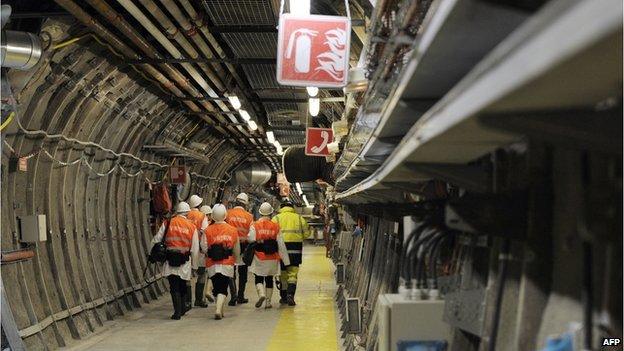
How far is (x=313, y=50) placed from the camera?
7012mm

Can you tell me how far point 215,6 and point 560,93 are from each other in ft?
23.9

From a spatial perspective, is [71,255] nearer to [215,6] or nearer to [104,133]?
[104,133]

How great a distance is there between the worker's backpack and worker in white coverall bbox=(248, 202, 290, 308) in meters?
2.70

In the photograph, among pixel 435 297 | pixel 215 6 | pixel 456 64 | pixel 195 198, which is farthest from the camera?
pixel 195 198

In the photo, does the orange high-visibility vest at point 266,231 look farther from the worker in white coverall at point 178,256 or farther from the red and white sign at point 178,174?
the red and white sign at point 178,174

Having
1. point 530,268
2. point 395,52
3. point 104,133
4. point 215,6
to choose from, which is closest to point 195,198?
point 104,133

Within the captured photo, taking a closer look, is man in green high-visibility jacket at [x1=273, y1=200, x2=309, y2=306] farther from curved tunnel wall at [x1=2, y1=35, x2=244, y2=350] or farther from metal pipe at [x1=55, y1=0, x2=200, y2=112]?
metal pipe at [x1=55, y1=0, x2=200, y2=112]

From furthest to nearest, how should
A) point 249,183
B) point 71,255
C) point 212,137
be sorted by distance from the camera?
point 249,183 < point 212,137 < point 71,255

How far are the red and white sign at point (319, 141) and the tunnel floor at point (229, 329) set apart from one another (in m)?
2.63

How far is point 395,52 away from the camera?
372 centimetres

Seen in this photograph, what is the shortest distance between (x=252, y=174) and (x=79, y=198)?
1622cm

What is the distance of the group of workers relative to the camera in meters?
11.3

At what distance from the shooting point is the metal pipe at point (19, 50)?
6391mm

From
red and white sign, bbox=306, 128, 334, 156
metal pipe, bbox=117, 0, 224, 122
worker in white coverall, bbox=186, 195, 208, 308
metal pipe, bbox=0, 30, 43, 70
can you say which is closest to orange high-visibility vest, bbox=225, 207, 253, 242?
worker in white coverall, bbox=186, 195, 208, 308
